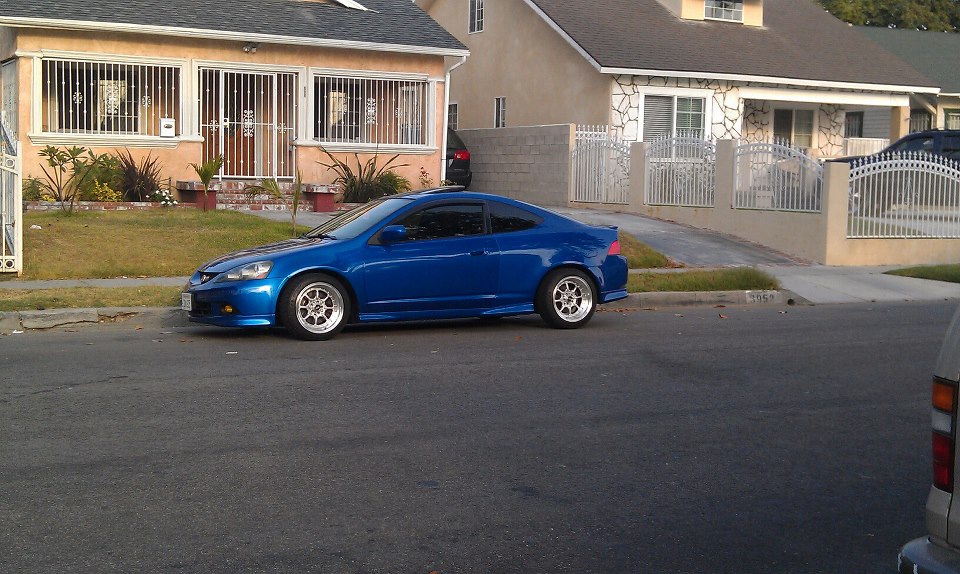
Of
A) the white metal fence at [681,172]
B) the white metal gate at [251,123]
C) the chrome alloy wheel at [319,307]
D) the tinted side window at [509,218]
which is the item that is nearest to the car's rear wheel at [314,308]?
the chrome alloy wheel at [319,307]

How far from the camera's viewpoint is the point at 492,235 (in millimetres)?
12008

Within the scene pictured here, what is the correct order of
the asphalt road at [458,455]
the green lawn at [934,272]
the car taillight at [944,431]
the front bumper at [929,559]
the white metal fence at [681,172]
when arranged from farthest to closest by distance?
the white metal fence at [681,172]
the green lawn at [934,272]
the asphalt road at [458,455]
the car taillight at [944,431]
the front bumper at [929,559]

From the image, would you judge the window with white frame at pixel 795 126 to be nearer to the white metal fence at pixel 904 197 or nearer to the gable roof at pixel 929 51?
the gable roof at pixel 929 51

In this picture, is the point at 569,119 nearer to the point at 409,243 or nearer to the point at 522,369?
the point at 409,243

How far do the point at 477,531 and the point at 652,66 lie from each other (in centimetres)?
2172

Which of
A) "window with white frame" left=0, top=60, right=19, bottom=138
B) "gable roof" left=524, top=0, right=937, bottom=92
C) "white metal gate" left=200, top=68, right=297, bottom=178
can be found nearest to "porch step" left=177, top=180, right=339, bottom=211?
"white metal gate" left=200, top=68, right=297, bottom=178

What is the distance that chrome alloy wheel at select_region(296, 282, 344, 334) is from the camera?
1110 centimetres

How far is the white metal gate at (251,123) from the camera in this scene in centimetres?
A: 2222

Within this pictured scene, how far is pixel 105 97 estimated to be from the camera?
21.1 m

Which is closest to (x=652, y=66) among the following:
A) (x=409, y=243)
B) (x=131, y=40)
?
(x=131, y=40)

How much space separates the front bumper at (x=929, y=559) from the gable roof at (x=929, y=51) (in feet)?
108

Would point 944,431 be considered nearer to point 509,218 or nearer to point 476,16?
point 509,218

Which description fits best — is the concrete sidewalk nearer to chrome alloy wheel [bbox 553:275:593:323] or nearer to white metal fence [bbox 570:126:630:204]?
white metal fence [bbox 570:126:630:204]

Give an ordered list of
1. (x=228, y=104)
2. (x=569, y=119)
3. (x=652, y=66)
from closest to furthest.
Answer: (x=228, y=104)
(x=652, y=66)
(x=569, y=119)
